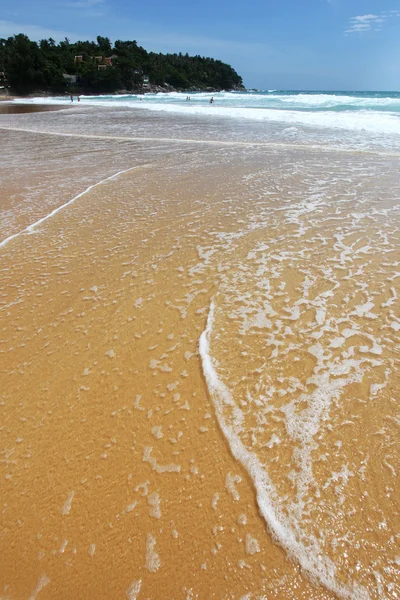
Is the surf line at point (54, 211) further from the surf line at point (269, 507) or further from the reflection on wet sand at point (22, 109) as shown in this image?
the reflection on wet sand at point (22, 109)

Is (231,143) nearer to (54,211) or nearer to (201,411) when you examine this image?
(54,211)

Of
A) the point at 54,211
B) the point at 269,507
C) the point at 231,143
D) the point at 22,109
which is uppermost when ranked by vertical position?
the point at 22,109

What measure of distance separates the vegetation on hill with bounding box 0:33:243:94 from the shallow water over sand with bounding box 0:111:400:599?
89.3 meters

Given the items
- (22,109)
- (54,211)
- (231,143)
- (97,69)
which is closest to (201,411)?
(54,211)

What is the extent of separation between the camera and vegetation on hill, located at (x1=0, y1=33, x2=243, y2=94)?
241 ft

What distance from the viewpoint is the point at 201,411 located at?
186 cm

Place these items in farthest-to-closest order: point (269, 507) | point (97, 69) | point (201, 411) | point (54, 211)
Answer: point (97, 69) < point (54, 211) < point (201, 411) < point (269, 507)

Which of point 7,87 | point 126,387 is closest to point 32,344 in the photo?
point 126,387

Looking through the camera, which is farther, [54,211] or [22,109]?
[22,109]

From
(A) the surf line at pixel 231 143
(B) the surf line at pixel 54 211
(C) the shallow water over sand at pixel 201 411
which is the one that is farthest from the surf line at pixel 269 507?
(A) the surf line at pixel 231 143

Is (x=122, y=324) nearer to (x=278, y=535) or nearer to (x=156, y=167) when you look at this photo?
(x=278, y=535)

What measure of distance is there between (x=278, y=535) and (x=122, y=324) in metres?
1.67

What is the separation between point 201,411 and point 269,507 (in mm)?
579

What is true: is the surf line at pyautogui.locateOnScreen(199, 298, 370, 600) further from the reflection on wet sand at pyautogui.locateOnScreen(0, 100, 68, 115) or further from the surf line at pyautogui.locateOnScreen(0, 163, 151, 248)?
the reflection on wet sand at pyautogui.locateOnScreen(0, 100, 68, 115)
